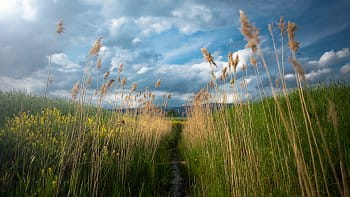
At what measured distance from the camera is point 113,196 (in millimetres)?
2941

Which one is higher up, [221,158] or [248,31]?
[248,31]

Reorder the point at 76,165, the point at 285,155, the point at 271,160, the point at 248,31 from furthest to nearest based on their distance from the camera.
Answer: the point at 271,160 < the point at 76,165 < the point at 285,155 < the point at 248,31

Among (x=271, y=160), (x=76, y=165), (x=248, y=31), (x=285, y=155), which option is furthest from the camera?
(x=271, y=160)

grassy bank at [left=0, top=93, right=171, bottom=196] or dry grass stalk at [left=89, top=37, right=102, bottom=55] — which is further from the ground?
dry grass stalk at [left=89, top=37, right=102, bottom=55]

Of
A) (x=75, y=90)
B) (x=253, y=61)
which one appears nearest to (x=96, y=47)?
(x=75, y=90)

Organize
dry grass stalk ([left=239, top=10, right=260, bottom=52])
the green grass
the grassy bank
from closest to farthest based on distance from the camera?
dry grass stalk ([left=239, top=10, right=260, bottom=52])
the green grass
the grassy bank

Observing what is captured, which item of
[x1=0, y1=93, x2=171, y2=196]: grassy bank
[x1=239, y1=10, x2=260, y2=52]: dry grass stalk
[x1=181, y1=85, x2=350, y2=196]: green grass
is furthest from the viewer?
[x1=0, y1=93, x2=171, y2=196]: grassy bank

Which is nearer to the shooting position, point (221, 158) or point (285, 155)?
point (285, 155)

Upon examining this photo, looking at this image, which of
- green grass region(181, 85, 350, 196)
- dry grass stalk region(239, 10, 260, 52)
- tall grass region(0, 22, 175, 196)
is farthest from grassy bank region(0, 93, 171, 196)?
dry grass stalk region(239, 10, 260, 52)

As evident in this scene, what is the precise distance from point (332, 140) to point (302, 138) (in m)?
0.42

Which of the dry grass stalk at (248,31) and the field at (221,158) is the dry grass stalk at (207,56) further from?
the dry grass stalk at (248,31)

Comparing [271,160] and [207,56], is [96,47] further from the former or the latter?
[271,160]

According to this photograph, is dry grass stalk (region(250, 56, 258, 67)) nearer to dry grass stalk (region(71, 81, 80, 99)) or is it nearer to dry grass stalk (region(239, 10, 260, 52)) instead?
dry grass stalk (region(239, 10, 260, 52))

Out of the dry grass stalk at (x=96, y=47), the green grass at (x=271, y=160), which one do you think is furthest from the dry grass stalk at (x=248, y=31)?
the dry grass stalk at (x=96, y=47)
